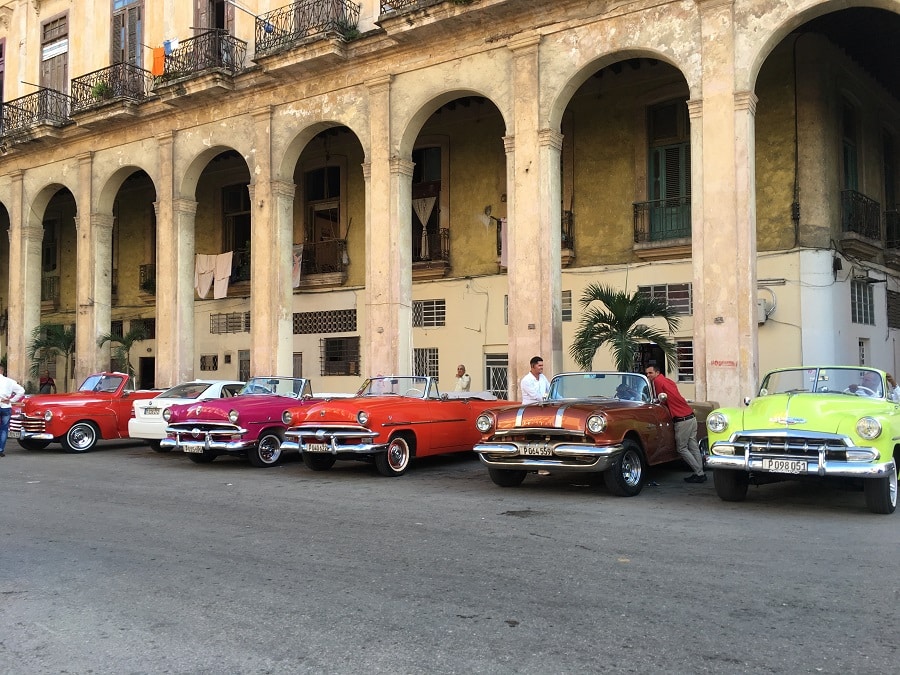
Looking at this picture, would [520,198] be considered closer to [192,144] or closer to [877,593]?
[192,144]

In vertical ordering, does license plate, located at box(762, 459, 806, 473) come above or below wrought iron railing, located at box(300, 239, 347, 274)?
below

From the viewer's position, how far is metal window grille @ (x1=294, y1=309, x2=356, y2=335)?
2234 cm

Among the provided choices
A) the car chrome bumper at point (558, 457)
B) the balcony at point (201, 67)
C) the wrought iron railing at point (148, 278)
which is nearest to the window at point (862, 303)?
the car chrome bumper at point (558, 457)

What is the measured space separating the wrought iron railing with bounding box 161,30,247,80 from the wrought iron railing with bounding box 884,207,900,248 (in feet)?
51.5

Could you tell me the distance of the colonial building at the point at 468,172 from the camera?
13.9 m

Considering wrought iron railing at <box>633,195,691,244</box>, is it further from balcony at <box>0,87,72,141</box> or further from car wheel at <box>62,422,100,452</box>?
balcony at <box>0,87,72,141</box>

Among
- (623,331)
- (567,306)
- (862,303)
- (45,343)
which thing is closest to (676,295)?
(567,306)

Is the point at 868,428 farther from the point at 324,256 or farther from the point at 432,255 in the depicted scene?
the point at 324,256

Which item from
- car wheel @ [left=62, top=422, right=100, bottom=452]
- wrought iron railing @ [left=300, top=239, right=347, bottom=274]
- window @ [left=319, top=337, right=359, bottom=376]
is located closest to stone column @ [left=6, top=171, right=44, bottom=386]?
wrought iron railing @ [left=300, top=239, right=347, bottom=274]

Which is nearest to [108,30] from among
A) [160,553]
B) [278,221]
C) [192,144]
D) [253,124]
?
[192,144]

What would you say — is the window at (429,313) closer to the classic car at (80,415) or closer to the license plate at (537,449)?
the classic car at (80,415)

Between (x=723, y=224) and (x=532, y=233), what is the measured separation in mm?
3423

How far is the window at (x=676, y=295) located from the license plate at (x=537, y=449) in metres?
8.88

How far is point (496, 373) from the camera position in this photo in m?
20.2
